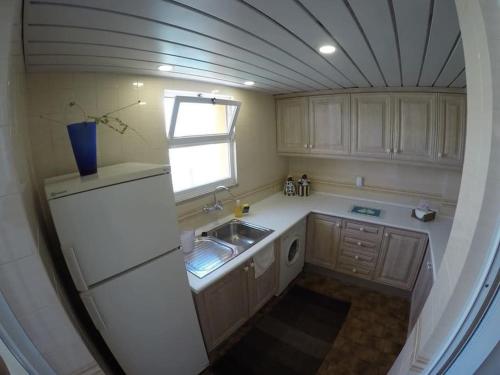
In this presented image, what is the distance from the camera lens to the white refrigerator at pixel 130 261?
0.97 metres

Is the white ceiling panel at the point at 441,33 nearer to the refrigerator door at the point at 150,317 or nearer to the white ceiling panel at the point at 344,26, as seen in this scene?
the white ceiling panel at the point at 344,26

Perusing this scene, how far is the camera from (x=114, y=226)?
105 centimetres

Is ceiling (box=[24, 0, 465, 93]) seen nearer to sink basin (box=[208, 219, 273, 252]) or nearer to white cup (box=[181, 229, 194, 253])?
white cup (box=[181, 229, 194, 253])

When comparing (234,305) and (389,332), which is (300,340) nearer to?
(234,305)

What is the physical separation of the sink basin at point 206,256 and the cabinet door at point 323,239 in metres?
1.17

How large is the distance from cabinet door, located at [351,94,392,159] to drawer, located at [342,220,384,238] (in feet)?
2.44

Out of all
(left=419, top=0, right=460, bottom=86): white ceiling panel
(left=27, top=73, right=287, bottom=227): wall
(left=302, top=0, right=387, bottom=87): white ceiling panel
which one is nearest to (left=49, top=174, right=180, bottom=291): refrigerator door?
(left=27, top=73, right=287, bottom=227): wall

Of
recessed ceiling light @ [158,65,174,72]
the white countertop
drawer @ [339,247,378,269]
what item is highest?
recessed ceiling light @ [158,65,174,72]

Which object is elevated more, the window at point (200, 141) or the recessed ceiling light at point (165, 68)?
the recessed ceiling light at point (165, 68)

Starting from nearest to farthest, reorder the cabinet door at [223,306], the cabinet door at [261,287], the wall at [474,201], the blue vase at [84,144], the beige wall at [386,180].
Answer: the wall at [474,201] → the blue vase at [84,144] → the cabinet door at [223,306] → the cabinet door at [261,287] → the beige wall at [386,180]

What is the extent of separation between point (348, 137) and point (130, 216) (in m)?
2.30

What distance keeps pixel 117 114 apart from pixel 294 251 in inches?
82.9

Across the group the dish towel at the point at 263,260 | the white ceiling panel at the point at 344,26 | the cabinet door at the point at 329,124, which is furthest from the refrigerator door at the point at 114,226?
the cabinet door at the point at 329,124

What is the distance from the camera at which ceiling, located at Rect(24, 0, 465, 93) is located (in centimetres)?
66
